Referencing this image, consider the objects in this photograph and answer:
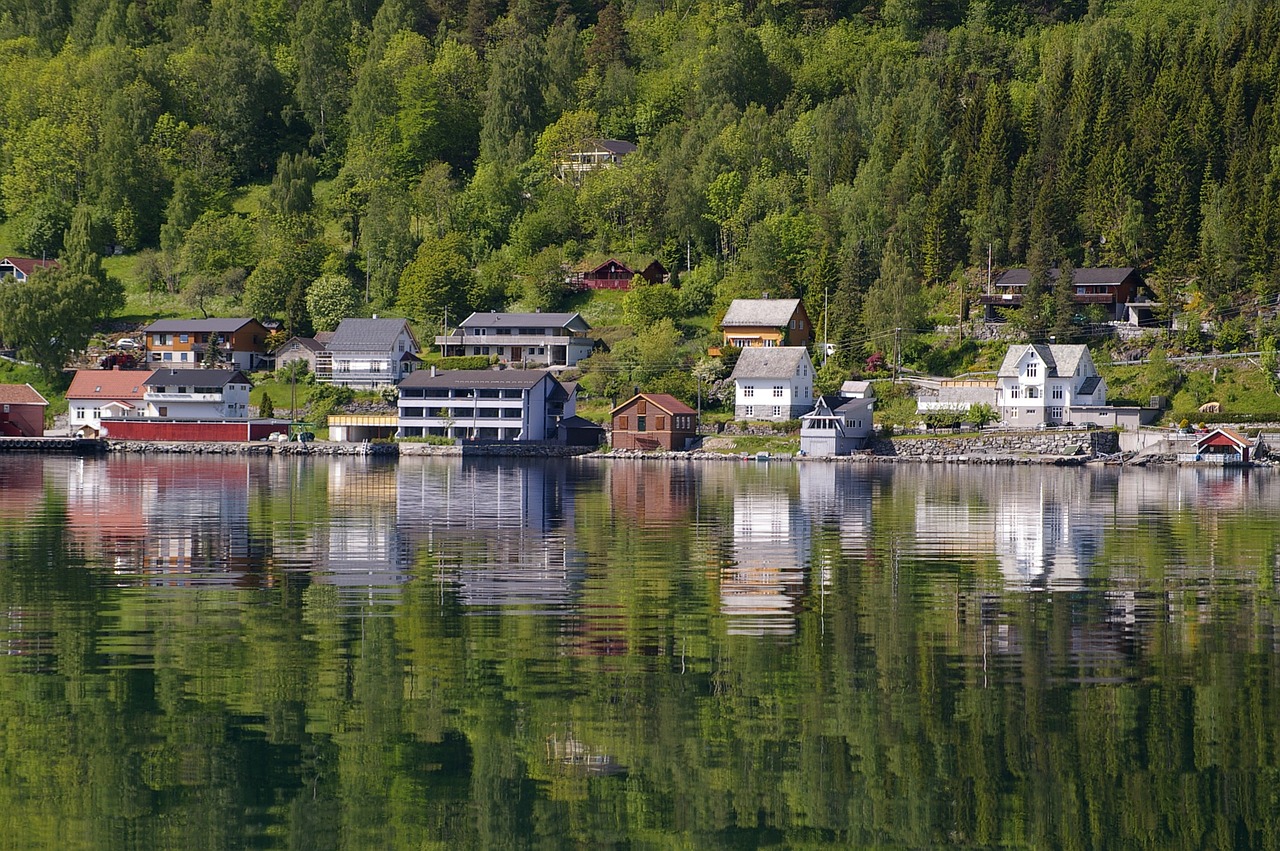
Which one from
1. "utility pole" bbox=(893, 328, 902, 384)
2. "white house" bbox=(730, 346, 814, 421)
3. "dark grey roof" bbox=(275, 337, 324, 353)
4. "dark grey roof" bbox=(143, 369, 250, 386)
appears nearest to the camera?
"white house" bbox=(730, 346, 814, 421)

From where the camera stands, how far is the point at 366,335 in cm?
9925

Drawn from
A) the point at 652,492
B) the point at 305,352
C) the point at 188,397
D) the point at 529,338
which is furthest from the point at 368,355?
the point at 652,492

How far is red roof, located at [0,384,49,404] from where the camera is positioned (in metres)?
92.1

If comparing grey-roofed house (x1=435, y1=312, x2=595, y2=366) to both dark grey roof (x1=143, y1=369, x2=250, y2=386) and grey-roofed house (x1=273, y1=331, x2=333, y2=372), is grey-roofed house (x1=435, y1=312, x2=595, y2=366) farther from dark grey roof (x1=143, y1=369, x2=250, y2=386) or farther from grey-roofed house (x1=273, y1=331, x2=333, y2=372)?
dark grey roof (x1=143, y1=369, x2=250, y2=386)

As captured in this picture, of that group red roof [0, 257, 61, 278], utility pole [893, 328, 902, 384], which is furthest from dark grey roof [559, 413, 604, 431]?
red roof [0, 257, 61, 278]

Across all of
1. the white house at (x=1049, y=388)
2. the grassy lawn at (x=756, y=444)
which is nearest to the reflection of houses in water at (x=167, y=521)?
the grassy lawn at (x=756, y=444)

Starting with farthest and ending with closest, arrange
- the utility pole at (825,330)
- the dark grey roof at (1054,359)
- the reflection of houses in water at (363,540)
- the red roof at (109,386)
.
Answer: the red roof at (109,386) → the utility pole at (825,330) → the dark grey roof at (1054,359) → the reflection of houses in water at (363,540)

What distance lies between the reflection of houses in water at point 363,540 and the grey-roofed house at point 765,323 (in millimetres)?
39354

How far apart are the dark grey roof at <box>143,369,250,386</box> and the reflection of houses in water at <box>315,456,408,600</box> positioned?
114 ft

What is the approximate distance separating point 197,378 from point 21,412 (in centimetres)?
1006

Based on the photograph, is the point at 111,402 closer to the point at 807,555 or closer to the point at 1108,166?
the point at 1108,166

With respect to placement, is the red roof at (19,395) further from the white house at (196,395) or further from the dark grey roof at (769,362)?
the dark grey roof at (769,362)

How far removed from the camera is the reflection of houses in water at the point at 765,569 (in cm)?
2361

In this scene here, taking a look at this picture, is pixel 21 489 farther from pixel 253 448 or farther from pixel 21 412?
pixel 21 412
